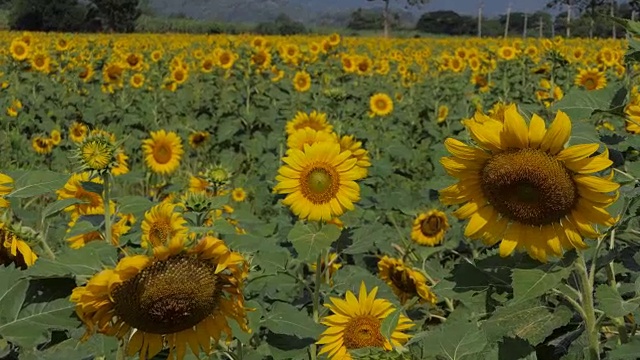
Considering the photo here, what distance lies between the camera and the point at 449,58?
883cm

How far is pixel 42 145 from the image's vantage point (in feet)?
20.0

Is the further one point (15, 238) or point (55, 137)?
point (55, 137)

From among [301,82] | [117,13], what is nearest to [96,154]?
[301,82]

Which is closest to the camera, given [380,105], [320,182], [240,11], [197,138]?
[320,182]

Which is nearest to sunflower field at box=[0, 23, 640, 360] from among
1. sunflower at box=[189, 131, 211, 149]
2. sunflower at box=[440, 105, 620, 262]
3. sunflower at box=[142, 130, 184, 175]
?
sunflower at box=[440, 105, 620, 262]

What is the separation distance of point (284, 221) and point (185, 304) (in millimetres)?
1653

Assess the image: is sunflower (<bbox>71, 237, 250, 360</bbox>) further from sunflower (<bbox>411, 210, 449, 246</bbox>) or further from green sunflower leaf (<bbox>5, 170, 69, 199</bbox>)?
sunflower (<bbox>411, 210, 449, 246</bbox>)

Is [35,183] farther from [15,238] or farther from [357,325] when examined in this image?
[357,325]

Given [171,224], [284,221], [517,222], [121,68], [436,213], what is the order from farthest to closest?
[121,68] → [436,213] → [284,221] → [171,224] → [517,222]

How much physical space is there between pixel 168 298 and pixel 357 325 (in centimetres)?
82

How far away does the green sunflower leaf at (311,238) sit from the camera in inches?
73.3

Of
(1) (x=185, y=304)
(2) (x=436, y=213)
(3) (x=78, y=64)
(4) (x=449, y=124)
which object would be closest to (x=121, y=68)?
(3) (x=78, y=64)

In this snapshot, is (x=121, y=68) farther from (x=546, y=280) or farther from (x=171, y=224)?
(x=546, y=280)

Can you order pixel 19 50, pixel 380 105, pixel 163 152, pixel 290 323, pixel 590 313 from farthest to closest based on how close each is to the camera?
pixel 19 50 < pixel 380 105 < pixel 163 152 < pixel 290 323 < pixel 590 313
